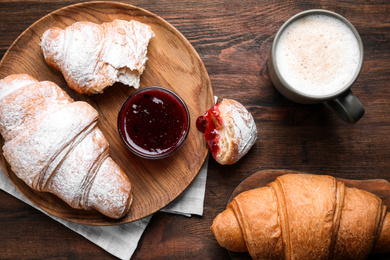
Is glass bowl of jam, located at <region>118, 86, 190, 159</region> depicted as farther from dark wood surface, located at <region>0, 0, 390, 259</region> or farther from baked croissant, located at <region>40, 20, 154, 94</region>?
dark wood surface, located at <region>0, 0, 390, 259</region>

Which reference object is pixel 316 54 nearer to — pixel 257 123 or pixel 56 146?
pixel 257 123

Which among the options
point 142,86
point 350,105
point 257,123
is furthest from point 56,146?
point 350,105

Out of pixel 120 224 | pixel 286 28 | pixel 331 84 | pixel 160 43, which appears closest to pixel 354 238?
pixel 331 84

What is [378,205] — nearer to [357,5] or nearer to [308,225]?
[308,225]

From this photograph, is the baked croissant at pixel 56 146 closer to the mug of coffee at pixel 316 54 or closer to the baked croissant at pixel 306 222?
the baked croissant at pixel 306 222

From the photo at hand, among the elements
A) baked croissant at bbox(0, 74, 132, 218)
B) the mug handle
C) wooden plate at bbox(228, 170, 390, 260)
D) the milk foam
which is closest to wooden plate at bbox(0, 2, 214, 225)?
baked croissant at bbox(0, 74, 132, 218)

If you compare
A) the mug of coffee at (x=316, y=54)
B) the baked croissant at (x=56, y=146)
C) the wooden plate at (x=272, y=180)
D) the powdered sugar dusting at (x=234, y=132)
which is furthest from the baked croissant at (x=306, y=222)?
the baked croissant at (x=56, y=146)
